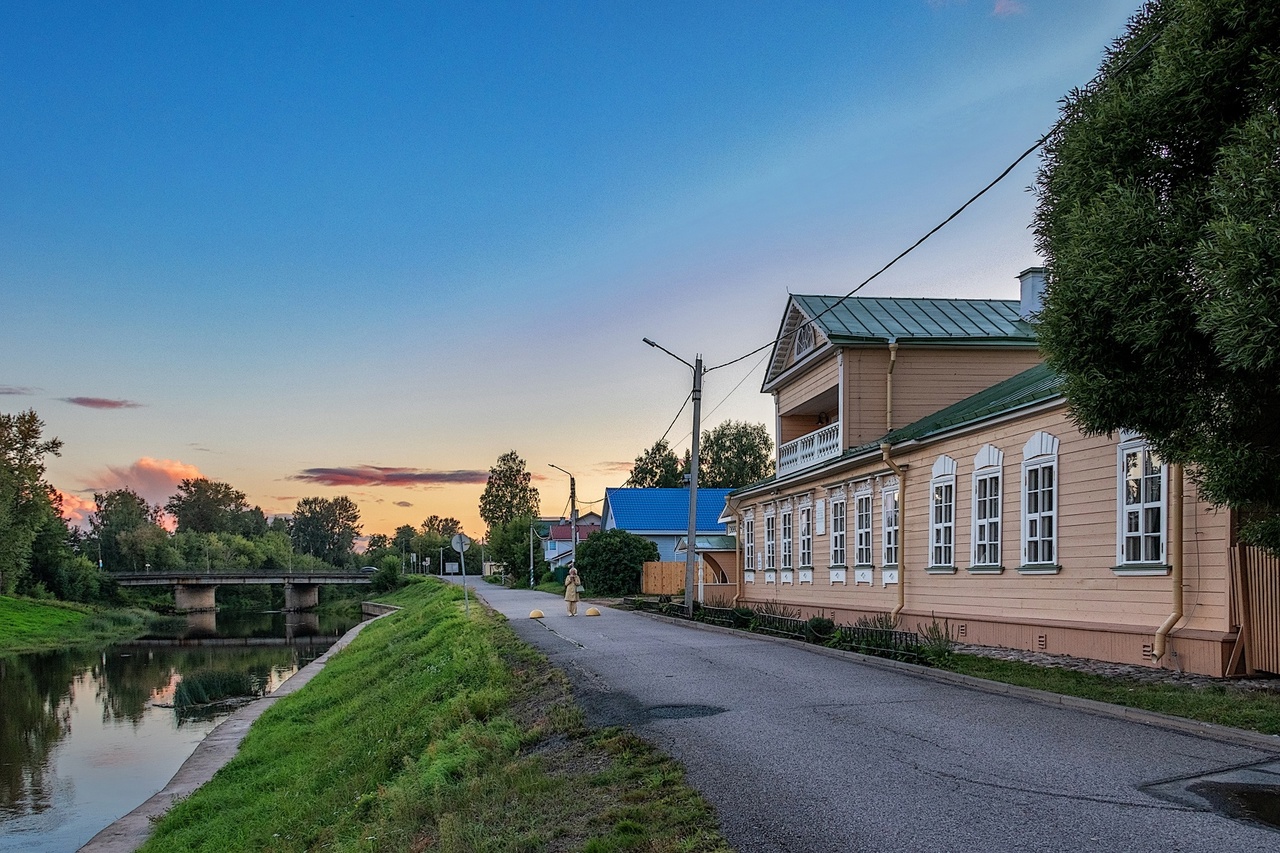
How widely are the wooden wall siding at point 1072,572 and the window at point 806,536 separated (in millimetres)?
5228

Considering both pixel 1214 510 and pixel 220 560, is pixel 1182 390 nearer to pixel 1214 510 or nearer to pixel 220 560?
pixel 1214 510

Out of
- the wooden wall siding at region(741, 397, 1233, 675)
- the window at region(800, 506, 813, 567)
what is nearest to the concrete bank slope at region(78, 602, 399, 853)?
the wooden wall siding at region(741, 397, 1233, 675)

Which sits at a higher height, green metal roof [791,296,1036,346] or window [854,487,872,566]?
green metal roof [791,296,1036,346]

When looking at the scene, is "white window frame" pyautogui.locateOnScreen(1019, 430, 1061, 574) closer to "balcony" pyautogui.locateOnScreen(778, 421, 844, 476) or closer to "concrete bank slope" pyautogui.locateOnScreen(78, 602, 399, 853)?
"balcony" pyautogui.locateOnScreen(778, 421, 844, 476)

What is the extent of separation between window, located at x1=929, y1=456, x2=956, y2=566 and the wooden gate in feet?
25.3

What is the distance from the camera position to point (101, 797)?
2047 cm

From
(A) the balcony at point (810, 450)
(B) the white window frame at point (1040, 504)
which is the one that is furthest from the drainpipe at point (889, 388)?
(B) the white window frame at point (1040, 504)

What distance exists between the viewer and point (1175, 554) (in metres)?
14.0

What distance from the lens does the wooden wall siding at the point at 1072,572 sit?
1361cm

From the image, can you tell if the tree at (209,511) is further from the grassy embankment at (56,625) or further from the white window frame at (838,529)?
the white window frame at (838,529)

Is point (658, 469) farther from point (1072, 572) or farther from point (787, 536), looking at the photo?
point (1072, 572)

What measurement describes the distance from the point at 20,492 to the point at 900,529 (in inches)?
2701

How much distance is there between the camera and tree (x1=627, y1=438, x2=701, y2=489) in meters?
99.5

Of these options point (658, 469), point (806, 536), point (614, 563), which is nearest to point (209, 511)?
point (658, 469)
